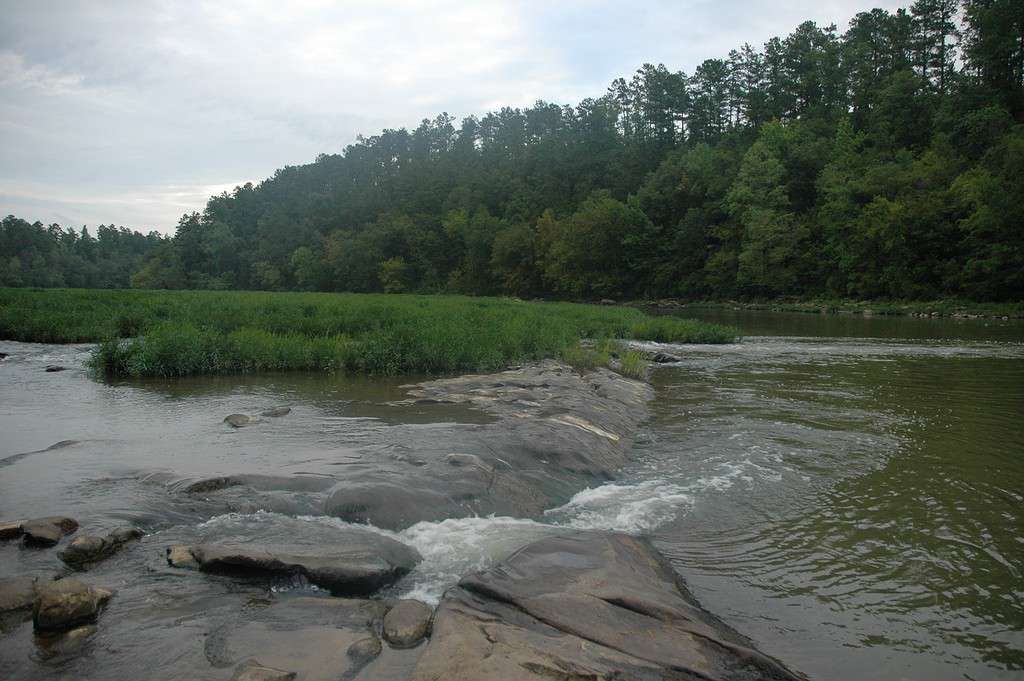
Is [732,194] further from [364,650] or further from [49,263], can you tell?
[49,263]

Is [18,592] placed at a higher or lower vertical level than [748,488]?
higher

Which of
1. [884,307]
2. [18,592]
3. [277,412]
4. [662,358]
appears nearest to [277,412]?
[277,412]

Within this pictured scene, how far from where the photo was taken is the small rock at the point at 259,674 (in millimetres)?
3666

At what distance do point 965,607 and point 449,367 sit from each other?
1261 cm

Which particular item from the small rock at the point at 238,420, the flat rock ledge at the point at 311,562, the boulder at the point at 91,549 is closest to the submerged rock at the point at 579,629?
the flat rock ledge at the point at 311,562

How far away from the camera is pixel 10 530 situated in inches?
216

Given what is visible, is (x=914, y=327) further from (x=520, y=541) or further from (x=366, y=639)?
(x=366, y=639)

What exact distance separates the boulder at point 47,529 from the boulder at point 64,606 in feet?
3.70

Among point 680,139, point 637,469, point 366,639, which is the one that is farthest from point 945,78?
point 366,639

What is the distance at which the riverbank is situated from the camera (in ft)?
137

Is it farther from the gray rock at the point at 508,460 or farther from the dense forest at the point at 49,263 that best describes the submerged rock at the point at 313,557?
the dense forest at the point at 49,263

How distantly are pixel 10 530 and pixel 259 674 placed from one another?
3.38 metres

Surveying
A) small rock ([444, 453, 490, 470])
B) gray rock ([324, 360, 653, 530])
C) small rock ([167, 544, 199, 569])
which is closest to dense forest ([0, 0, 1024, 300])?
gray rock ([324, 360, 653, 530])

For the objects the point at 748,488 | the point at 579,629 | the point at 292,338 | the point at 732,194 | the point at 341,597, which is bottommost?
the point at 748,488
